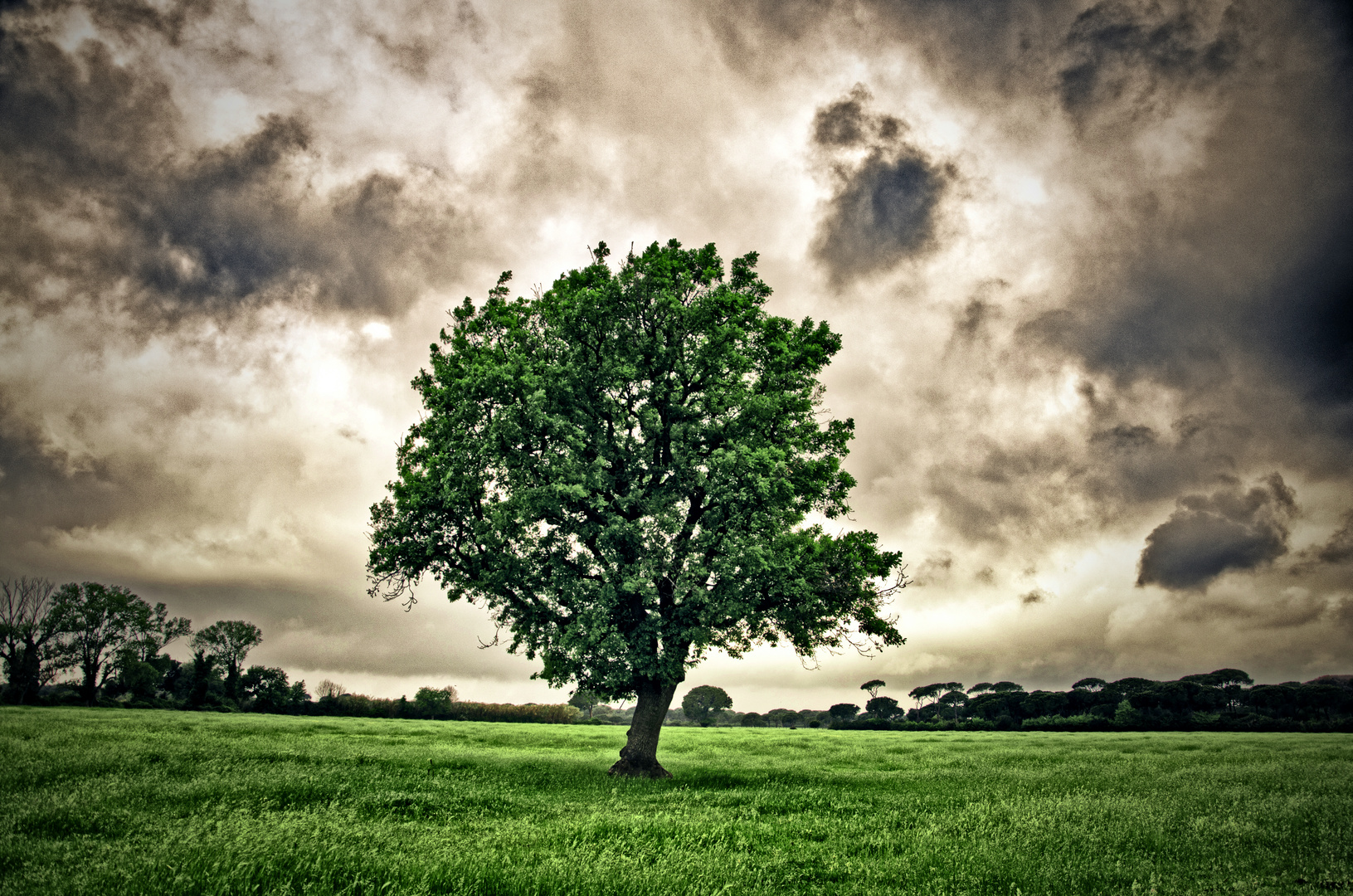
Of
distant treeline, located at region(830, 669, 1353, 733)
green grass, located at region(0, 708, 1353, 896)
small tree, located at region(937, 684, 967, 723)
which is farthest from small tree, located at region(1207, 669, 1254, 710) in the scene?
green grass, located at region(0, 708, 1353, 896)

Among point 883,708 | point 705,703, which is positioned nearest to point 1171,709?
point 883,708

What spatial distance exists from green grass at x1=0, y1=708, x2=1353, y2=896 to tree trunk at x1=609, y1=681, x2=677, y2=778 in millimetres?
1185

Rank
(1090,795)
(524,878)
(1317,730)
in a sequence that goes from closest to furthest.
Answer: (524,878)
(1090,795)
(1317,730)

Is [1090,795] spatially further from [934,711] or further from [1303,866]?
[934,711]

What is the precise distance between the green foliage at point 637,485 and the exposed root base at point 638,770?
8.07 feet

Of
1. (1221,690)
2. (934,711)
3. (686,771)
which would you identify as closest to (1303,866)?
(686,771)

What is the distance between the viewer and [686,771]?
24.4m

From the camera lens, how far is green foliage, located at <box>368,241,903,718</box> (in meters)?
21.3

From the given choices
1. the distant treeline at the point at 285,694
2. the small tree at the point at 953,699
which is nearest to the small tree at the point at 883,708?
the small tree at the point at 953,699

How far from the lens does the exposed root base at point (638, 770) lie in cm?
2158

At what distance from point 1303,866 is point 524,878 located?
1242 centimetres

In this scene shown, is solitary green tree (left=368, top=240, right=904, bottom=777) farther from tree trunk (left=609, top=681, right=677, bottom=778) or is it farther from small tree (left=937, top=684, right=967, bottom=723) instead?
small tree (left=937, top=684, right=967, bottom=723)

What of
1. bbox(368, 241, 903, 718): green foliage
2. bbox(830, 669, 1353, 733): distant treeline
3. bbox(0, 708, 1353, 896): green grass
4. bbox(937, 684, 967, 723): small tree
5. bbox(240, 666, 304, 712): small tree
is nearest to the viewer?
bbox(0, 708, 1353, 896): green grass

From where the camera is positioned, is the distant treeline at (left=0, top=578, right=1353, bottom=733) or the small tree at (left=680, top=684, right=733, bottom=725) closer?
the distant treeline at (left=0, top=578, right=1353, bottom=733)
